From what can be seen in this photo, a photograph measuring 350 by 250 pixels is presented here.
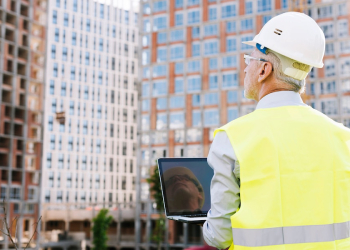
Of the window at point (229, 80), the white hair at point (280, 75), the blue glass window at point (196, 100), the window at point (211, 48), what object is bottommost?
the white hair at point (280, 75)

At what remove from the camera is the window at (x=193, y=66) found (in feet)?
203

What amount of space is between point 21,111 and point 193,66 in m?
21.0

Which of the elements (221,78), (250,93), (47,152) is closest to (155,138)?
(221,78)

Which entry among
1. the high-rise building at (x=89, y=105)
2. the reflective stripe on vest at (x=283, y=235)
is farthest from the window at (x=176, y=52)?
the reflective stripe on vest at (x=283, y=235)

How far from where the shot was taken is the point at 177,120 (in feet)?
204

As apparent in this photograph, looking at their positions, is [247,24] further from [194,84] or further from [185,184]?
[185,184]

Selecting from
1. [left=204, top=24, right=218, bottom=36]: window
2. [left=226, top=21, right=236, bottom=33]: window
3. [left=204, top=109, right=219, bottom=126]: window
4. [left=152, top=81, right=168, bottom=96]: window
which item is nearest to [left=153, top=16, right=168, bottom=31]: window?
[left=204, top=24, right=218, bottom=36]: window

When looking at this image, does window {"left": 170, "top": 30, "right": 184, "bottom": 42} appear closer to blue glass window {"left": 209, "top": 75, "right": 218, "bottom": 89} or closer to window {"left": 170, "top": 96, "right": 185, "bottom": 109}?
blue glass window {"left": 209, "top": 75, "right": 218, "bottom": 89}

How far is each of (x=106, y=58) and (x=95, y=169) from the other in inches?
868

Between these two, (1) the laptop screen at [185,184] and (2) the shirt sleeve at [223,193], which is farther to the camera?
(1) the laptop screen at [185,184]

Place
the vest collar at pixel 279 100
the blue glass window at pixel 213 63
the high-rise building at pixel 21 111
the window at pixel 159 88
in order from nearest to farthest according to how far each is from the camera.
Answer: the vest collar at pixel 279 100 → the high-rise building at pixel 21 111 → the blue glass window at pixel 213 63 → the window at pixel 159 88

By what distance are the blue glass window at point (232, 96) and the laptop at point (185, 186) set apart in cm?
5691

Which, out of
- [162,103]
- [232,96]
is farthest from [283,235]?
[162,103]

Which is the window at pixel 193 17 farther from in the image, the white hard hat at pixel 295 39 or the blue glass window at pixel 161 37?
the white hard hat at pixel 295 39
